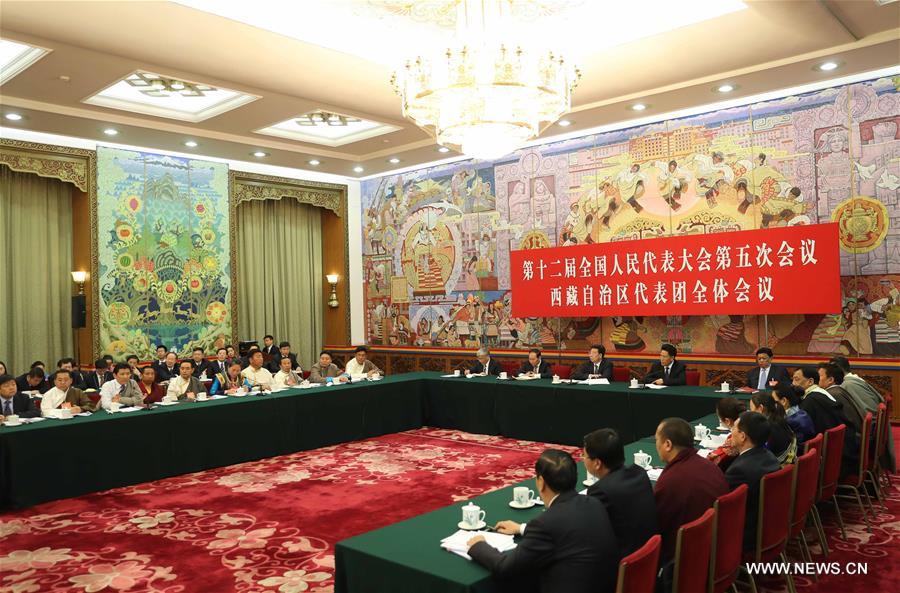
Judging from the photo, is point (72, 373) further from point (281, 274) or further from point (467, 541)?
point (467, 541)

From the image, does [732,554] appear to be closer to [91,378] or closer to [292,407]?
[292,407]

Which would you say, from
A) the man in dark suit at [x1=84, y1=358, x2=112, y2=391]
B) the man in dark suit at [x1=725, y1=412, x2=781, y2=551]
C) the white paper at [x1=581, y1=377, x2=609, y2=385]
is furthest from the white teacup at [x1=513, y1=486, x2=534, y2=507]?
the man in dark suit at [x1=84, y1=358, x2=112, y2=391]

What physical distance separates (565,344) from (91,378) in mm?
6958

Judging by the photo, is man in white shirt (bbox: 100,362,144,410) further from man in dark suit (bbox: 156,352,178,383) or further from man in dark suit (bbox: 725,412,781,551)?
man in dark suit (bbox: 725,412,781,551)

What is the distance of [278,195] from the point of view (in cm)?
1293

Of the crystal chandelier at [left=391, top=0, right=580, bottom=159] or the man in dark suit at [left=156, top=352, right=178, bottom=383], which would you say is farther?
the man in dark suit at [left=156, top=352, right=178, bottom=383]

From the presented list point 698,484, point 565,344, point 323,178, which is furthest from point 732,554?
point 323,178

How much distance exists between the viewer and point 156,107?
360 inches

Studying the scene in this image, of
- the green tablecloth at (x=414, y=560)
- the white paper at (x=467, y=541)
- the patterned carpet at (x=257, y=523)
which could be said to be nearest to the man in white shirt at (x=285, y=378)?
the patterned carpet at (x=257, y=523)

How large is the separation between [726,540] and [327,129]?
9169mm

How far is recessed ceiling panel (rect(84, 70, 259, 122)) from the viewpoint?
831 cm

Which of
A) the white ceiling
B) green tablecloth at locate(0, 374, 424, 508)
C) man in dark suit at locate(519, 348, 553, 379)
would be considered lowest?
green tablecloth at locate(0, 374, 424, 508)

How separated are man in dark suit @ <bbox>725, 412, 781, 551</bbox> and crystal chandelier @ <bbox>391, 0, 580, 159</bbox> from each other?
3166 mm

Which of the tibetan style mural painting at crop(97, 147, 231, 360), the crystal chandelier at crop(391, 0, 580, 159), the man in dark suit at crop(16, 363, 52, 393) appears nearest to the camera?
the crystal chandelier at crop(391, 0, 580, 159)
